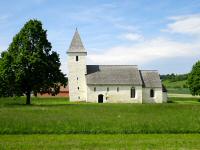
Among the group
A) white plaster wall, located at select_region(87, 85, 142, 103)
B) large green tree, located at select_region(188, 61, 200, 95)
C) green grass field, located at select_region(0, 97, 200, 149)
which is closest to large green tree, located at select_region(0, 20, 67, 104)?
white plaster wall, located at select_region(87, 85, 142, 103)

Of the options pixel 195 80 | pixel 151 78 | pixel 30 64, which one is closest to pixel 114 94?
pixel 151 78

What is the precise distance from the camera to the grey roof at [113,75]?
82.9 metres

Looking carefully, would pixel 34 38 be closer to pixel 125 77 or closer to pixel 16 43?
pixel 16 43

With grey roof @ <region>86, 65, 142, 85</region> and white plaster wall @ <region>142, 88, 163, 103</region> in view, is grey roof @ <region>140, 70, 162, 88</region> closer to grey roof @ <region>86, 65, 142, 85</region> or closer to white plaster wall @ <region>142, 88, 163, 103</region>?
white plaster wall @ <region>142, 88, 163, 103</region>

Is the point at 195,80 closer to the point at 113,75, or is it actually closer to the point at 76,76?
the point at 113,75

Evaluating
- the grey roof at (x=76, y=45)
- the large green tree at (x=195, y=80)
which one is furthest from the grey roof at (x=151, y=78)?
the grey roof at (x=76, y=45)

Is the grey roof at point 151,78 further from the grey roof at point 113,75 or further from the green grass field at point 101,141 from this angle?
the green grass field at point 101,141

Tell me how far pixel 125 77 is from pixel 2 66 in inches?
1151

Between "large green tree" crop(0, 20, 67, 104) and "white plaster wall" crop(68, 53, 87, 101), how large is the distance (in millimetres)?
17633

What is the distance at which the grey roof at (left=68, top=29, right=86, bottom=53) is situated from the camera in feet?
279

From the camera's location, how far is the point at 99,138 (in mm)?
21594

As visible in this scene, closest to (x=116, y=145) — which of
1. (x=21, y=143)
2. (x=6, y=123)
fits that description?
(x=21, y=143)

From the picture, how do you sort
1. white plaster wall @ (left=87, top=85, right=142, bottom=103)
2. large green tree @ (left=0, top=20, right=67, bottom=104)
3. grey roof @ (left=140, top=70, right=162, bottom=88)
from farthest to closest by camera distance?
grey roof @ (left=140, top=70, right=162, bottom=88), white plaster wall @ (left=87, top=85, right=142, bottom=103), large green tree @ (left=0, top=20, right=67, bottom=104)

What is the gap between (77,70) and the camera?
84.4 meters
